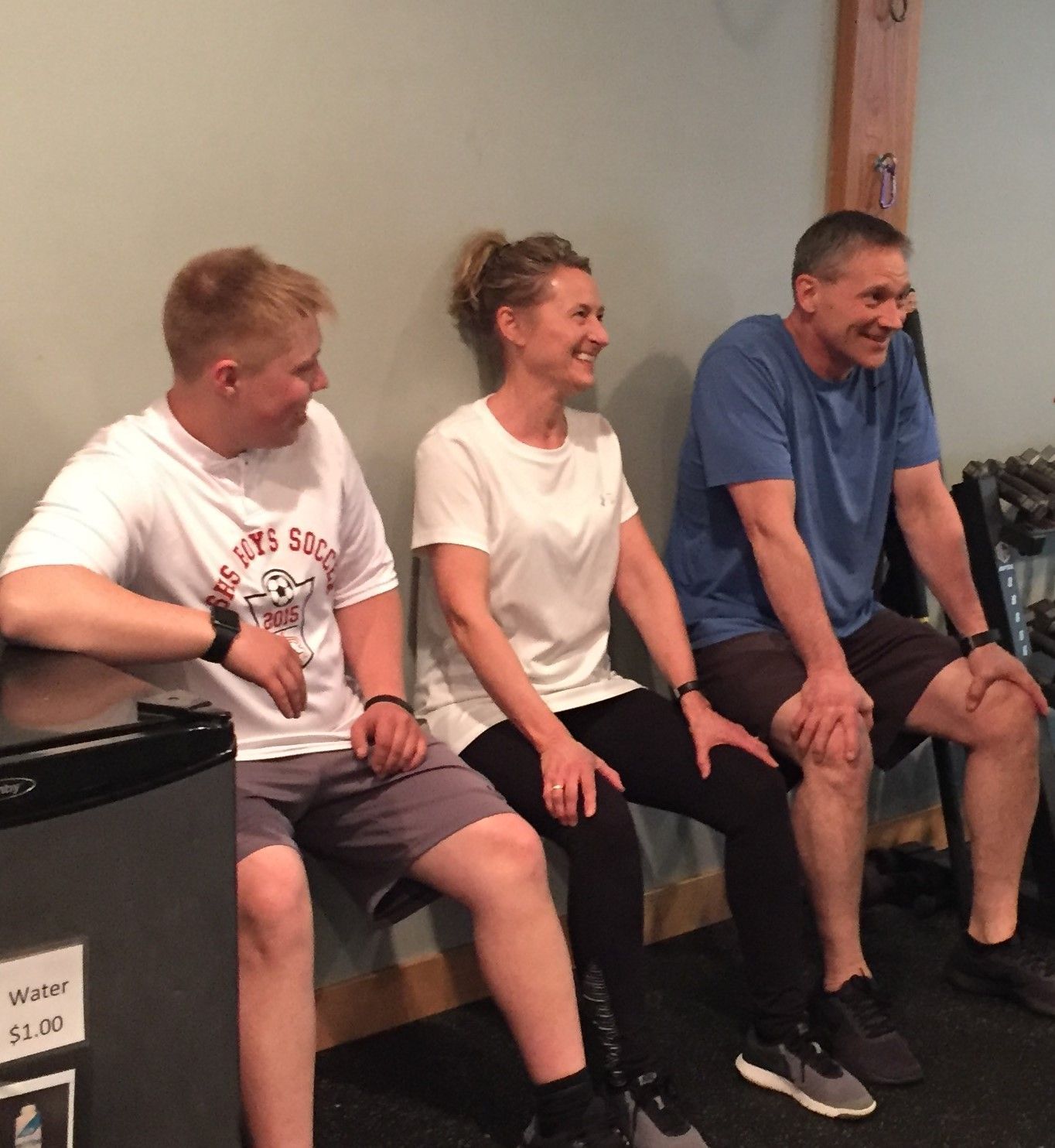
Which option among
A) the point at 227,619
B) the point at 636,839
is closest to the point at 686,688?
the point at 636,839

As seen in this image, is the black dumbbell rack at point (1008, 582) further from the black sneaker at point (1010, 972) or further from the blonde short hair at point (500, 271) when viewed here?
the blonde short hair at point (500, 271)

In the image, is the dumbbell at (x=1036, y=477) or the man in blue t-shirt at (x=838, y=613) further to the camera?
the dumbbell at (x=1036, y=477)

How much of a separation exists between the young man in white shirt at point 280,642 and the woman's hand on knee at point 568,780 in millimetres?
99

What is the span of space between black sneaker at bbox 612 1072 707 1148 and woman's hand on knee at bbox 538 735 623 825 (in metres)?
0.37

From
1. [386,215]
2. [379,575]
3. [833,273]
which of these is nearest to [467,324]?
[386,215]

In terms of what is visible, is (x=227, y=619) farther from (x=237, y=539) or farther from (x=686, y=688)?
(x=686, y=688)

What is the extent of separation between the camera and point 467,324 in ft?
6.28

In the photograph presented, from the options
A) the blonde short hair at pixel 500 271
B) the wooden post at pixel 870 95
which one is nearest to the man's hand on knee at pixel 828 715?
the blonde short hair at pixel 500 271

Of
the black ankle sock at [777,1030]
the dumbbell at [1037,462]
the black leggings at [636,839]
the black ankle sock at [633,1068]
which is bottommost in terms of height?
the black ankle sock at [777,1030]

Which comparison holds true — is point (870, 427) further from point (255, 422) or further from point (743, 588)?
point (255, 422)

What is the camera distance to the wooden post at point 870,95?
2.20 m

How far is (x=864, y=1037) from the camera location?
1.81 meters

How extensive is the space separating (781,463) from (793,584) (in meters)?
0.20

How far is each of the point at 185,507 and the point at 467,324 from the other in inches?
25.2
